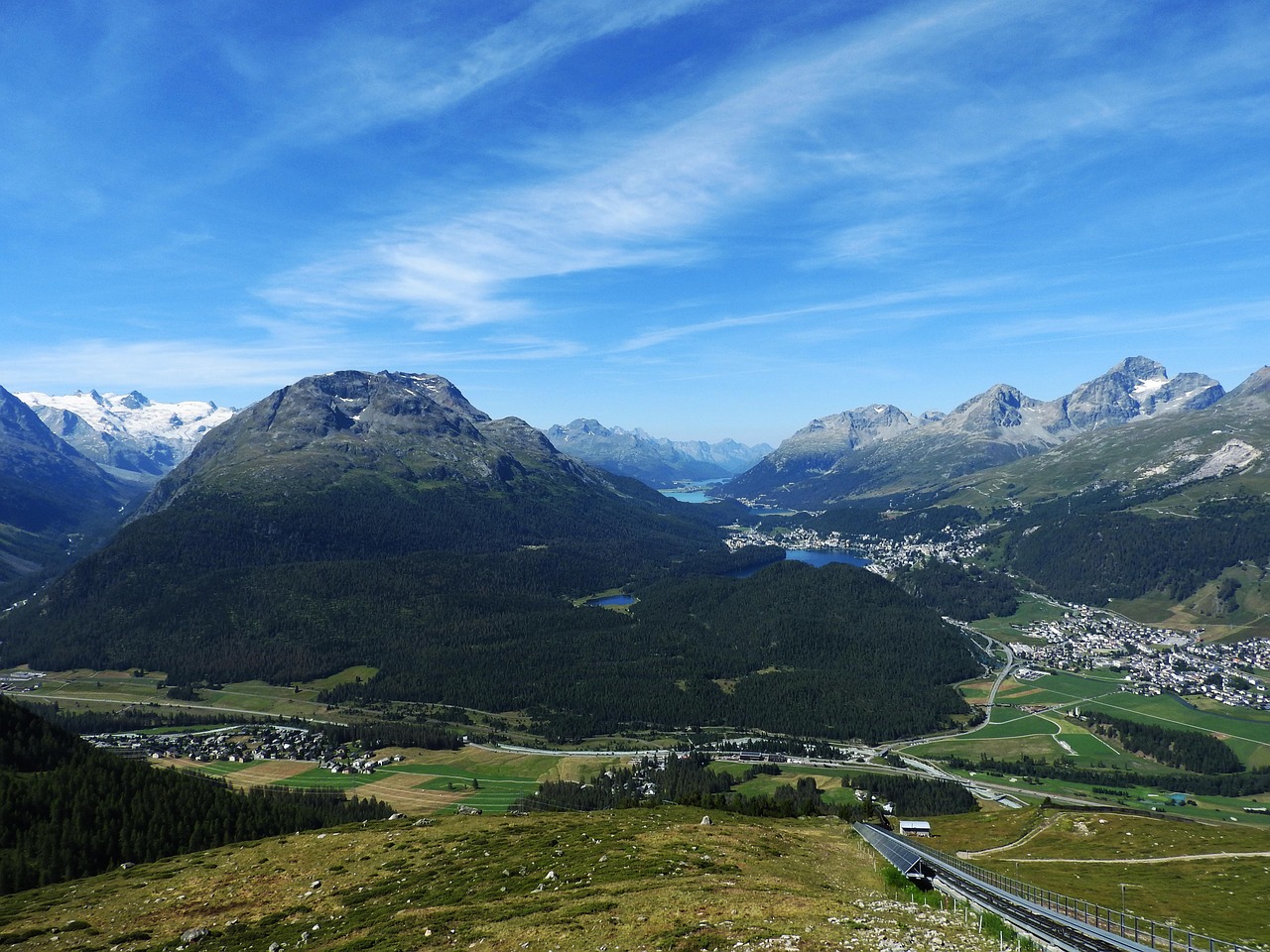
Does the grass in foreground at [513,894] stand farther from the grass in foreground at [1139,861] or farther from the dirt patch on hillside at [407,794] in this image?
the dirt patch on hillside at [407,794]

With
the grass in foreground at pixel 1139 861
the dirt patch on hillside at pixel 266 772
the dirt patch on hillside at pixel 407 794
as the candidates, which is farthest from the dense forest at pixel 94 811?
the grass in foreground at pixel 1139 861

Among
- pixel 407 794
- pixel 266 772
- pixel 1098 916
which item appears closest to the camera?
pixel 1098 916

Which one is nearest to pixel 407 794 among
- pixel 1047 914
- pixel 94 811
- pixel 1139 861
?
pixel 94 811

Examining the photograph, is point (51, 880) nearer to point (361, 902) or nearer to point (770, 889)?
point (361, 902)

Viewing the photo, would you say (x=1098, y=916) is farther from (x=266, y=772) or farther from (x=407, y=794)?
(x=266, y=772)

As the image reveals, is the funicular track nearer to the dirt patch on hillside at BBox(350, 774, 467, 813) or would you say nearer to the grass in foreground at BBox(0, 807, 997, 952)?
the grass in foreground at BBox(0, 807, 997, 952)

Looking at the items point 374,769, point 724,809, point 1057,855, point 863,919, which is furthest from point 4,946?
point 374,769
